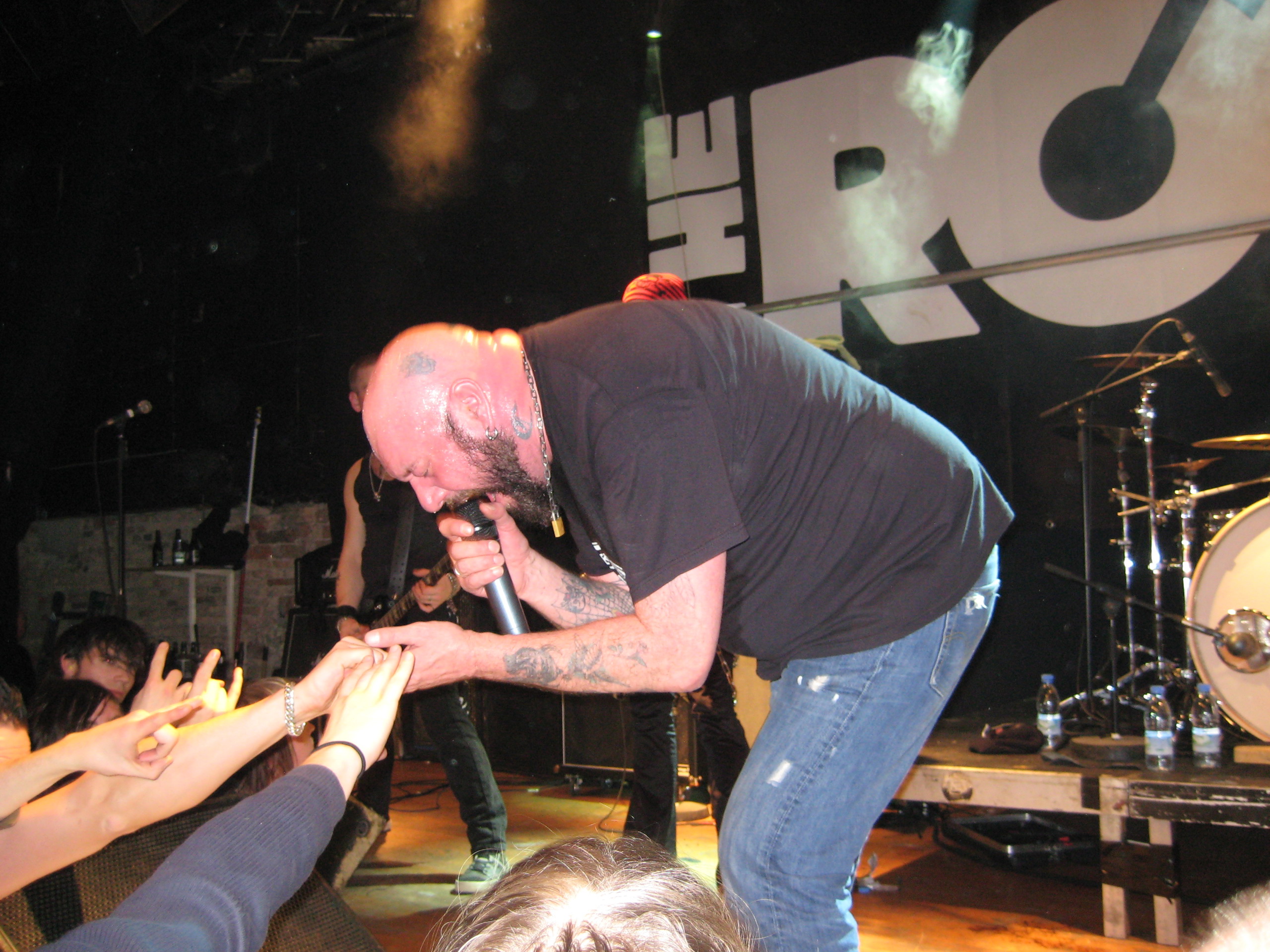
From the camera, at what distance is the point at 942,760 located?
3.52m

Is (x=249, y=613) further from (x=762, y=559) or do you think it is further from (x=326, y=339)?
(x=762, y=559)

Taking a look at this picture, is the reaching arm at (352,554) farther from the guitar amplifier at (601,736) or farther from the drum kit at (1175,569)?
the drum kit at (1175,569)

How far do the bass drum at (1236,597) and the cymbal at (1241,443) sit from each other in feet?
0.77

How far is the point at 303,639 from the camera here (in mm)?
5879

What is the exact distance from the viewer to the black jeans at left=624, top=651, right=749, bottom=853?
3416 mm

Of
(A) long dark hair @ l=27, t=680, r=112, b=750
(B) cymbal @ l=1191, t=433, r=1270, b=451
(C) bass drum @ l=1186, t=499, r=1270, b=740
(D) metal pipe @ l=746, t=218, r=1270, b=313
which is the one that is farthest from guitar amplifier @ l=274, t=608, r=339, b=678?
(B) cymbal @ l=1191, t=433, r=1270, b=451

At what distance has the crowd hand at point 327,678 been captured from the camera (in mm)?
1534

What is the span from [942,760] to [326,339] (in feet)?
19.0

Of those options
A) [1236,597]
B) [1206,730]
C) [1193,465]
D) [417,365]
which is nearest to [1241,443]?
[1193,465]

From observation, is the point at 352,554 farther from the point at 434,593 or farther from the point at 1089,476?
the point at 1089,476

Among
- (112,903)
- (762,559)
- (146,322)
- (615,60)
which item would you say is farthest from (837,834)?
(146,322)

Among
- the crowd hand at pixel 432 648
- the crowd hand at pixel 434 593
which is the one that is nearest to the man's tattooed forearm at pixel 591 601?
the crowd hand at pixel 432 648

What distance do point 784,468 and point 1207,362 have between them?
335 cm

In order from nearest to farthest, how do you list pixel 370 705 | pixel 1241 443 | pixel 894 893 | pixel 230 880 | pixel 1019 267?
1. pixel 230 880
2. pixel 370 705
3. pixel 894 893
4. pixel 1241 443
5. pixel 1019 267
